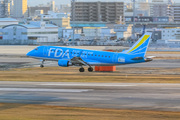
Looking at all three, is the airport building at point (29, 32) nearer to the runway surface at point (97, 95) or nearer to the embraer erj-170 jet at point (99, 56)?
the embraer erj-170 jet at point (99, 56)

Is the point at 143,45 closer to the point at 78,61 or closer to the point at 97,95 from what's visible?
the point at 78,61

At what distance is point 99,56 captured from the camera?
51375 mm

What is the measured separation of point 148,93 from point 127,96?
2617 millimetres

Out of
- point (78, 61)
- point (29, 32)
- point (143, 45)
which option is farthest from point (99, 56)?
point (29, 32)

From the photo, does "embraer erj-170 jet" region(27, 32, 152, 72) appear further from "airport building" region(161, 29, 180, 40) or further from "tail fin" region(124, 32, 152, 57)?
"airport building" region(161, 29, 180, 40)

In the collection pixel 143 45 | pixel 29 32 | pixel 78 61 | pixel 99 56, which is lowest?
pixel 78 61

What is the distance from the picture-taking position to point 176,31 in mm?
186375

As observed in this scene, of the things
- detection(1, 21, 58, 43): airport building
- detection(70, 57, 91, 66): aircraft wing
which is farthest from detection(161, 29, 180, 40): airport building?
detection(70, 57, 91, 66): aircraft wing

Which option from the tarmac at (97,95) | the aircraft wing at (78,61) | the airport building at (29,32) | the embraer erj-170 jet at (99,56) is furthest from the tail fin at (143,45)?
the airport building at (29,32)

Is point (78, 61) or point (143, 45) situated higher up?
point (143, 45)

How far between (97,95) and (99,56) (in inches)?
835

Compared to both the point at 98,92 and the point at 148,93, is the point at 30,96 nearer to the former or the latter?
the point at 98,92

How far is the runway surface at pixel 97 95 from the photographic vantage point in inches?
1059

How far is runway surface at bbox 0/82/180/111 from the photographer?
26.9 m
